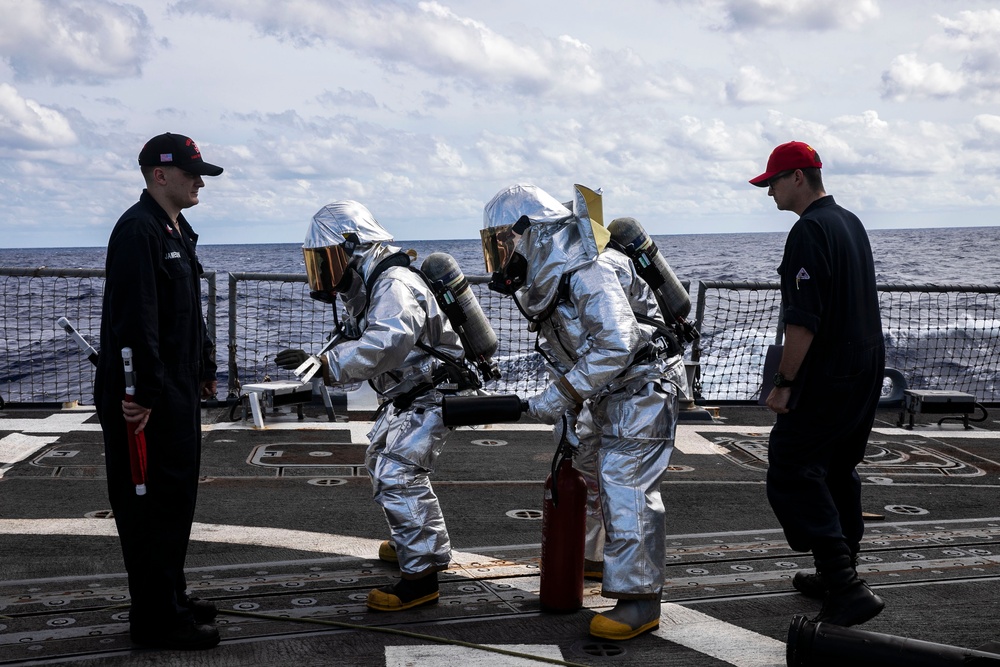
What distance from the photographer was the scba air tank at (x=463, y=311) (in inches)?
198

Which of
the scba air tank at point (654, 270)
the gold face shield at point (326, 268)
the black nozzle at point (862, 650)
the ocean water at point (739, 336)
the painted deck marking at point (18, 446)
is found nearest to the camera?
the black nozzle at point (862, 650)

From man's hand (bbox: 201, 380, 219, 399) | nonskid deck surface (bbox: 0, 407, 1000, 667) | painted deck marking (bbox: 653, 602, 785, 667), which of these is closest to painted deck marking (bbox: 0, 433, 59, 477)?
nonskid deck surface (bbox: 0, 407, 1000, 667)

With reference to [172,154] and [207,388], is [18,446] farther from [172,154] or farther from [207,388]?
[172,154]

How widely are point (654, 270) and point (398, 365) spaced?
4.98 ft

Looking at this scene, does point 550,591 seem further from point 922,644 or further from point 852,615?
point 922,644

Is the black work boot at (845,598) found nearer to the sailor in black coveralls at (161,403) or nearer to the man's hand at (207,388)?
the sailor in black coveralls at (161,403)

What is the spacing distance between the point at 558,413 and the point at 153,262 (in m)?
1.74

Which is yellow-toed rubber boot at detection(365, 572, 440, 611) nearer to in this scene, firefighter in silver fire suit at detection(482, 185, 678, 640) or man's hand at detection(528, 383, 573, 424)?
firefighter in silver fire suit at detection(482, 185, 678, 640)

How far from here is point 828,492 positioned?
171 inches

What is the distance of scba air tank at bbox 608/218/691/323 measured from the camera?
5293mm

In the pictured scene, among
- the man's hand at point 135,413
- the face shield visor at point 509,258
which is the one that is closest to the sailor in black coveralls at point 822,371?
the face shield visor at point 509,258

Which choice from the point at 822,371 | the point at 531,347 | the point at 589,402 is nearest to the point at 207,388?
the point at 589,402

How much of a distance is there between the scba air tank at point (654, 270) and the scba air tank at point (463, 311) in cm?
89

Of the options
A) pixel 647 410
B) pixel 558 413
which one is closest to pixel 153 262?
pixel 558 413
